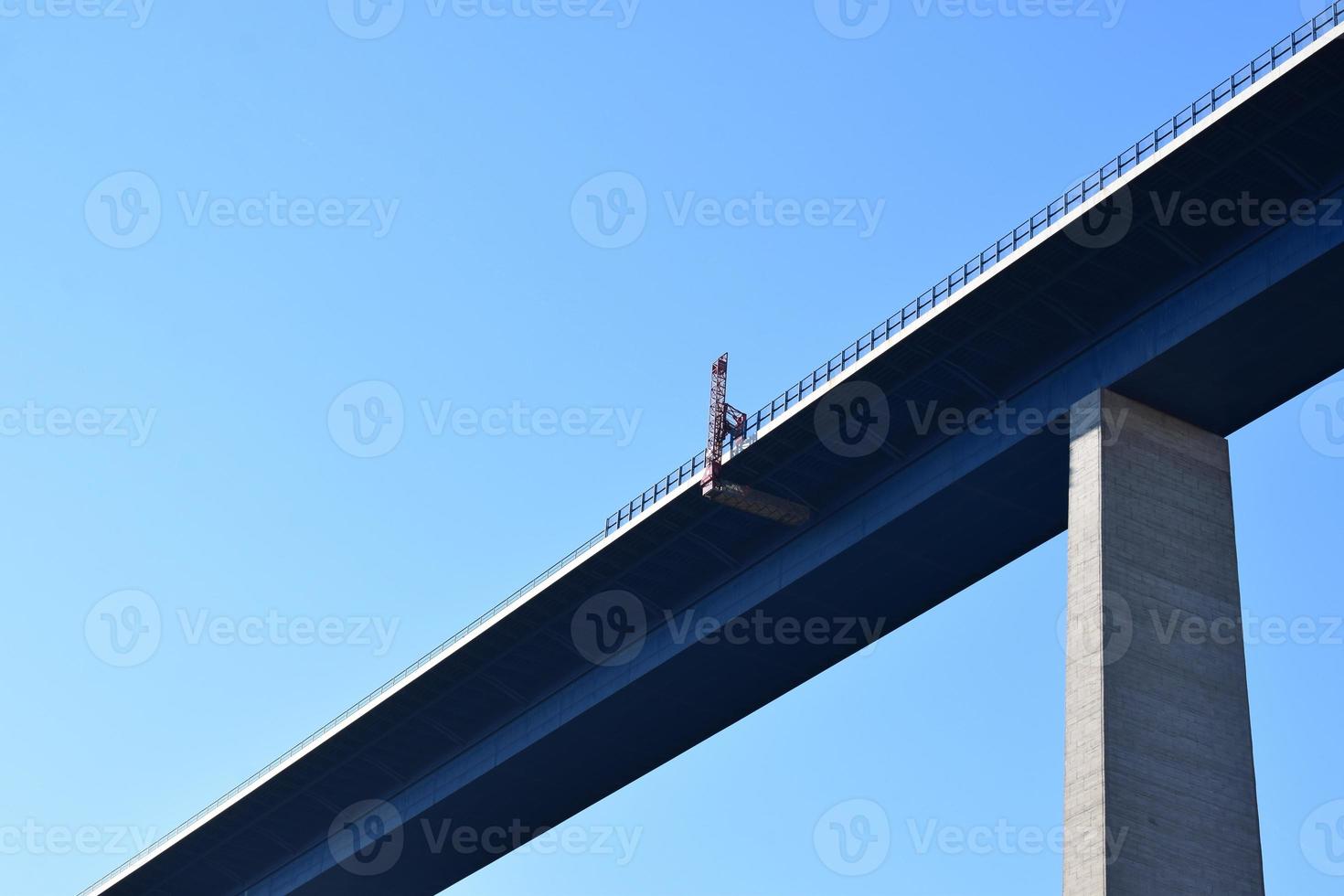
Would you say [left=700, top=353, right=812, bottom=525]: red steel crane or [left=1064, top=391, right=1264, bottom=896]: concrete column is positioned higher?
[left=700, top=353, right=812, bottom=525]: red steel crane

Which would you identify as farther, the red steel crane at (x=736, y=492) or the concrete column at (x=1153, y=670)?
the red steel crane at (x=736, y=492)

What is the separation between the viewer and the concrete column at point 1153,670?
44781 mm

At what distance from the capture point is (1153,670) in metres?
47.1

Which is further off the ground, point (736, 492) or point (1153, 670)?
point (736, 492)

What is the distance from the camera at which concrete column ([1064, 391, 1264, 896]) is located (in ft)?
147

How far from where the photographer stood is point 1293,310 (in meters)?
47.5

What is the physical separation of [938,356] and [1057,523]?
6663mm

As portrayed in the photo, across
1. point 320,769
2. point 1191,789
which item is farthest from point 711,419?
point 320,769

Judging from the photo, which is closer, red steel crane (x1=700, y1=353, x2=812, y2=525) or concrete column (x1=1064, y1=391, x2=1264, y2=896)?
concrete column (x1=1064, y1=391, x2=1264, y2=896)

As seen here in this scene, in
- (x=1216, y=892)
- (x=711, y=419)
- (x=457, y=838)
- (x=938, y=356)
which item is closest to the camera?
(x=1216, y=892)

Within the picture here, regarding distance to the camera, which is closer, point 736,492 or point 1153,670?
point 1153,670

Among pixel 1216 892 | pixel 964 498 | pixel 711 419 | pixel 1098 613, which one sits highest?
pixel 711 419

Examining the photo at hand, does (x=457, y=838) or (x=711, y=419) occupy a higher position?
(x=711, y=419)

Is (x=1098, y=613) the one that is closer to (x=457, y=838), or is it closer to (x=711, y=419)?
(x=711, y=419)
